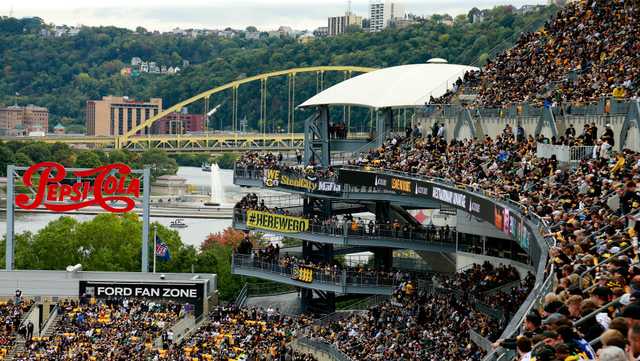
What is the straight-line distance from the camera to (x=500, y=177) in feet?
120

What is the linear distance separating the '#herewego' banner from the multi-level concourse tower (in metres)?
0.16

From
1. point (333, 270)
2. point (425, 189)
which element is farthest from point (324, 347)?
point (333, 270)

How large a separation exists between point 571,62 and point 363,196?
→ 1118 centimetres

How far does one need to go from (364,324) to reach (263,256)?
11601 mm

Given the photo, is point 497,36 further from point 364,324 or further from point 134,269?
point 364,324

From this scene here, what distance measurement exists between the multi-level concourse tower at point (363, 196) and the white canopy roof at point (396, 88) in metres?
0.05

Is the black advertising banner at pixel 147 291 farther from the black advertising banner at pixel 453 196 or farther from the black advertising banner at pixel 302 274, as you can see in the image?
the black advertising banner at pixel 453 196

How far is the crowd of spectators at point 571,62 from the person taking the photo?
39.6 metres

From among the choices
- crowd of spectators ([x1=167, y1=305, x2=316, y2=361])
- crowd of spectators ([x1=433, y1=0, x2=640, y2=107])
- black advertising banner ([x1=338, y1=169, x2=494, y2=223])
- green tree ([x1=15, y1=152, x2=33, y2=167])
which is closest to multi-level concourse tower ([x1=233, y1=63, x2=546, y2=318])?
black advertising banner ([x1=338, y1=169, x2=494, y2=223])

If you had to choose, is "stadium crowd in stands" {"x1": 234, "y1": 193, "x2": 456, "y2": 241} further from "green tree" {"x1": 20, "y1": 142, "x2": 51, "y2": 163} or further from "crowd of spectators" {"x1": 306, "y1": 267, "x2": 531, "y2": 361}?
"green tree" {"x1": 20, "y1": 142, "x2": 51, "y2": 163}

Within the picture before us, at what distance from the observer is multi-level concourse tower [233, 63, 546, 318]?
159ft

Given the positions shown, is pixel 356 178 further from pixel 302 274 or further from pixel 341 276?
pixel 302 274

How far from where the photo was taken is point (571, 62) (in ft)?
151

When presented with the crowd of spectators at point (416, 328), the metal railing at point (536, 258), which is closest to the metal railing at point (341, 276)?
the crowd of spectators at point (416, 328)
